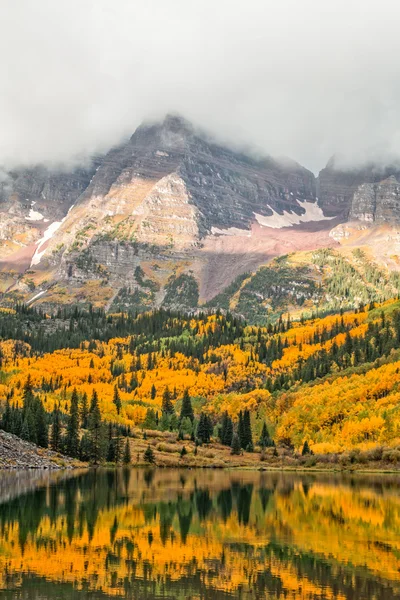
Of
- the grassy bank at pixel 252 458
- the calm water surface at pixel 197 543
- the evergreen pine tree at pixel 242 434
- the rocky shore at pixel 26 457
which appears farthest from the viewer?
the evergreen pine tree at pixel 242 434

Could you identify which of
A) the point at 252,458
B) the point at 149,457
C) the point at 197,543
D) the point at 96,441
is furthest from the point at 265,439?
the point at 197,543

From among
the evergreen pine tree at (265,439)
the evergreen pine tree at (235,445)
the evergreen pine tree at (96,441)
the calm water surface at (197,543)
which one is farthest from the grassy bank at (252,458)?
the calm water surface at (197,543)

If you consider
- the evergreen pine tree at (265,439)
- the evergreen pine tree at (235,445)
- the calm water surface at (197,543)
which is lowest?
the calm water surface at (197,543)

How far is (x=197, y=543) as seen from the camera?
2186 inches

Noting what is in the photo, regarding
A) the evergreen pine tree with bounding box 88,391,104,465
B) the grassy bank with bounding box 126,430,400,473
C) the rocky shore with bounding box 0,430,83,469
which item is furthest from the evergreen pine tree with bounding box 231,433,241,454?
the rocky shore with bounding box 0,430,83,469

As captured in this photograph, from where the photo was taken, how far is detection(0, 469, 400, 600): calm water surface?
135 feet

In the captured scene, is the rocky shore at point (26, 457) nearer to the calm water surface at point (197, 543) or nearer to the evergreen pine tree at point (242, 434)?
the calm water surface at point (197, 543)

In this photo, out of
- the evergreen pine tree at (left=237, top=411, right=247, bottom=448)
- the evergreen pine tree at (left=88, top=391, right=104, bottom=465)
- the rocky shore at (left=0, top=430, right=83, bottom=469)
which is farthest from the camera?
the evergreen pine tree at (left=237, top=411, right=247, bottom=448)

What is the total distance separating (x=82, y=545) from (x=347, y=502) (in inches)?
1626

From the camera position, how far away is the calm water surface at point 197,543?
41.0 metres

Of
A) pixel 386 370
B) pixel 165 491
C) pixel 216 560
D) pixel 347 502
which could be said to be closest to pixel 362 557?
pixel 216 560

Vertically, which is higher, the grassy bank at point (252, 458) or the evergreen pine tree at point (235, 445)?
the evergreen pine tree at point (235, 445)

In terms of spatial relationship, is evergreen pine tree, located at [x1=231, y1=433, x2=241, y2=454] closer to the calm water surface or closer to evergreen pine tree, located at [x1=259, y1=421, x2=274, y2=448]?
evergreen pine tree, located at [x1=259, y1=421, x2=274, y2=448]

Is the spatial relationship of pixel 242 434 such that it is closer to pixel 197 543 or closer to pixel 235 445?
pixel 235 445
